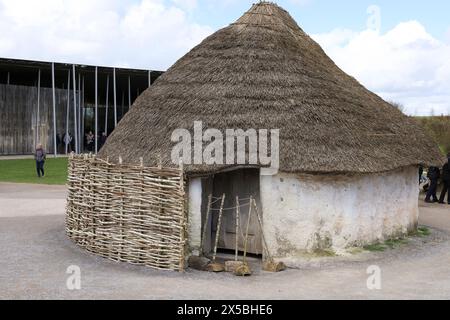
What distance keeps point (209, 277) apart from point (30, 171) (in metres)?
22.2

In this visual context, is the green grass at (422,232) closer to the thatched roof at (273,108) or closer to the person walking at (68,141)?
the thatched roof at (273,108)

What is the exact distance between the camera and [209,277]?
37.5 feet

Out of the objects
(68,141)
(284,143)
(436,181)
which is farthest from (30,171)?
(284,143)

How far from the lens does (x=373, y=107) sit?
15.8m

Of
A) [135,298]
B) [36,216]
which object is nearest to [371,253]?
[135,298]

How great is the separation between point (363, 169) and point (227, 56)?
4364mm

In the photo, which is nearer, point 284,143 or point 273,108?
point 284,143

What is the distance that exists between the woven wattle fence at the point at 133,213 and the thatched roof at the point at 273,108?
74 cm

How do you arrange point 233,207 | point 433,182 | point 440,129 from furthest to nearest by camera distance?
point 440,129
point 433,182
point 233,207

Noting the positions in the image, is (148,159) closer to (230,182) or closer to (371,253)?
(230,182)

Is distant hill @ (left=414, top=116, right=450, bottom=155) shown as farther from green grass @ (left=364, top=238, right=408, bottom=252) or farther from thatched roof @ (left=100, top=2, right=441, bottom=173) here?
green grass @ (left=364, top=238, right=408, bottom=252)

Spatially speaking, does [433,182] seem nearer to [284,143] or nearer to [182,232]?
[284,143]

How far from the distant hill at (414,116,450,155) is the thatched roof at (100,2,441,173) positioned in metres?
13.9

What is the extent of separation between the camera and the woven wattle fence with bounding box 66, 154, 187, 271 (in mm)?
11766
